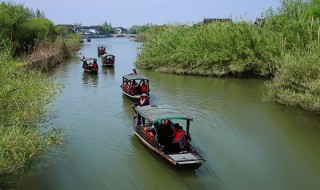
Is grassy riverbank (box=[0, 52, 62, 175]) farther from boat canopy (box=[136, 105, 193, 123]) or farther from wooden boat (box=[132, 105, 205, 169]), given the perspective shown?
boat canopy (box=[136, 105, 193, 123])

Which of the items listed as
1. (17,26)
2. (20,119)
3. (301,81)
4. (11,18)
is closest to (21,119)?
(20,119)

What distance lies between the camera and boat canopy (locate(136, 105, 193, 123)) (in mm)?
13664

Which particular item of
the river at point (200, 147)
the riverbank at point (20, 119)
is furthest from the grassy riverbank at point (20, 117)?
the river at point (200, 147)

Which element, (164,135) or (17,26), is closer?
(164,135)

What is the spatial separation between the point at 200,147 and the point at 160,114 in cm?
255

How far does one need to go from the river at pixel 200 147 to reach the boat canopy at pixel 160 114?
1561 mm

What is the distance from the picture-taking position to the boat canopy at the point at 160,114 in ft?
44.8

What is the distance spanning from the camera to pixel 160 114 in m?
14.2

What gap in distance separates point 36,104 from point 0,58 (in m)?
1.84

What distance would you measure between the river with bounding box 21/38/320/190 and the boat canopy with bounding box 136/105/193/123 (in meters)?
1.56

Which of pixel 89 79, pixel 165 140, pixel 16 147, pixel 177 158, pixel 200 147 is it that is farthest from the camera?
pixel 89 79

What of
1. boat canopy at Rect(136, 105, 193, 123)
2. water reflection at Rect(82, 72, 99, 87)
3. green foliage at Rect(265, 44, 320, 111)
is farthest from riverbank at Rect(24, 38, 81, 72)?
green foliage at Rect(265, 44, 320, 111)

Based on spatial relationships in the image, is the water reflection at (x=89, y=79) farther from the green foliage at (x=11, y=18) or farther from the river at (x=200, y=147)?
the green foliage at (x=11, y=18)

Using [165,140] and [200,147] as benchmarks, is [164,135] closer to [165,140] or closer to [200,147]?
[165,140]
